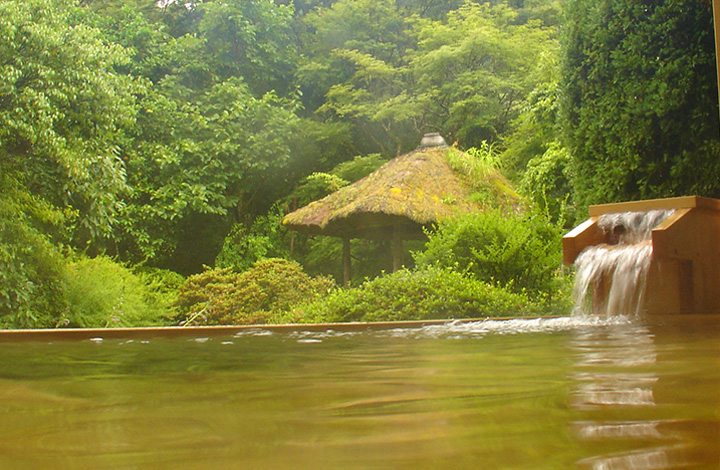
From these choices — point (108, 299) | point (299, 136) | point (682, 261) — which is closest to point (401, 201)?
point (108, 299)

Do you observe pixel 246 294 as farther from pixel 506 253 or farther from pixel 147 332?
pixel 147 332

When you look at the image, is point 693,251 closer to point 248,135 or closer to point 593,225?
point 593,225

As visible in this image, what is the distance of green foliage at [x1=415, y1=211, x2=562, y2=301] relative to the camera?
5.93 metres

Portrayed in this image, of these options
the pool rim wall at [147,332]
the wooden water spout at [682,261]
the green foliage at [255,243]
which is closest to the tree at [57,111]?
the green foliage at [255,243]

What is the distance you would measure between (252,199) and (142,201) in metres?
2.46

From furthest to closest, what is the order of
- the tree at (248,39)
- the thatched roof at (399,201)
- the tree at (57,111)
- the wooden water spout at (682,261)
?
the tree at (248,39) → the thatched roof at (399,201) → the tree at (57,111) → the wooden water spout at (682,261)

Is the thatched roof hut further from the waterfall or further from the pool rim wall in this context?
the pool rim wall

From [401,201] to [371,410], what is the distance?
7.56 meters

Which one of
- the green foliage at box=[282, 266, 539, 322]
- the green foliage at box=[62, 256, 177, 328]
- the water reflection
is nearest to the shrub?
the green foliage at box=[62, 256, 177, 328]

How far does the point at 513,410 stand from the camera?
761 mm

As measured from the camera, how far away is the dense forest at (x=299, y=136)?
5367 millimetres

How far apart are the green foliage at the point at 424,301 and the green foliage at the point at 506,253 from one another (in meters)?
0.57

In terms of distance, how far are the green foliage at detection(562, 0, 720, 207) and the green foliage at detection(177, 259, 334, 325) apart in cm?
371

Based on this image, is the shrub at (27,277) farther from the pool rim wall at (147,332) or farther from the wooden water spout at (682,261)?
the wooden water spout at (682,261)
